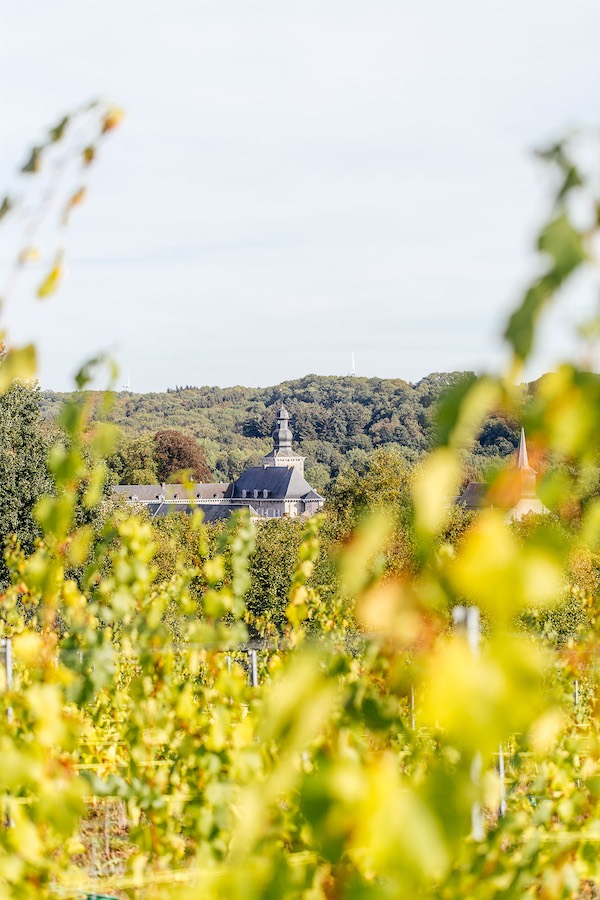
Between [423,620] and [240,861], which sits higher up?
[423,620]

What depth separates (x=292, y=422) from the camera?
103812 mm

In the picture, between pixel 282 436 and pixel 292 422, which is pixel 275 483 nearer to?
pixel 282 436

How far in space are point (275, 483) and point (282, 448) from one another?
12221mm

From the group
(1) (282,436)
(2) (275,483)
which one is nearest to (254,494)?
(2) (275,483)

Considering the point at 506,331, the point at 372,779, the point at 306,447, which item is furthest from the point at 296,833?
the point at 306,447

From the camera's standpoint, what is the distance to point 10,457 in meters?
19.2

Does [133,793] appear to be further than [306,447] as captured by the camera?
No

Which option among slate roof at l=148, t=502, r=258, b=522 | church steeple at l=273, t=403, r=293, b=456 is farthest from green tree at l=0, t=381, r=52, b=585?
church steeple at l=273, t=403, r=293, b=456

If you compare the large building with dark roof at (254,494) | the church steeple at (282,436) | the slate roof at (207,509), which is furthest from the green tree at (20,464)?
the church steeple at (282,436)

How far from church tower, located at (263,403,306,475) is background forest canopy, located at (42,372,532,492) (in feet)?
10.9

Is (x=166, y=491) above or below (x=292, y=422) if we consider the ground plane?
below

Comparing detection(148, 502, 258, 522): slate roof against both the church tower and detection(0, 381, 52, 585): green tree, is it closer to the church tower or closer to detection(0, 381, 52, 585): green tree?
the church tower

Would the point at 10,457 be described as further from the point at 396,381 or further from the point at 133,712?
the point at 396,381

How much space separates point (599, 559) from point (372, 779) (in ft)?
88.6
